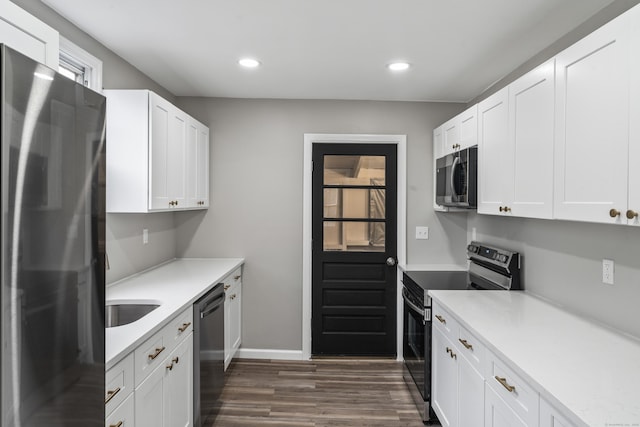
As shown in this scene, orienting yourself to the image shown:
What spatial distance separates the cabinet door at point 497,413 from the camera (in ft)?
4.73

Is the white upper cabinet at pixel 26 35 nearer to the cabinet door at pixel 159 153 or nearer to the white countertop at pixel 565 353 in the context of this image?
the cabinet door at pixel 159 153

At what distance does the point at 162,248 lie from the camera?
3367 mm

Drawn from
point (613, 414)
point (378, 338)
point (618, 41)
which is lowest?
point (378, 338)

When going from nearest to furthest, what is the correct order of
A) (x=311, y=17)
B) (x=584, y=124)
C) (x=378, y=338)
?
(x=584, y=124) < (x=311, y=17) < (x=378, y=338)

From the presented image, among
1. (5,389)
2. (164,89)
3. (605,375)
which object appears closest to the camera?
(5,389)

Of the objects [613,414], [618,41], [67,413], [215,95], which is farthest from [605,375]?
[215,95]

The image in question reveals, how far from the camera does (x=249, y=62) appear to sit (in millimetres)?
2674

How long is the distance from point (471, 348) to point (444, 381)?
59 centimetres

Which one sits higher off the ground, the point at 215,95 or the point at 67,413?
the point at 215,95

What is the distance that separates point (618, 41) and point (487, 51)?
3.74 feet

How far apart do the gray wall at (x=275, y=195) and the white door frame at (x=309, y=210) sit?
0.19ft

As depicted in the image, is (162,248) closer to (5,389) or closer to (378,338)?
(378,338)

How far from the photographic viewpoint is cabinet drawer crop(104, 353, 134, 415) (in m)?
1.37

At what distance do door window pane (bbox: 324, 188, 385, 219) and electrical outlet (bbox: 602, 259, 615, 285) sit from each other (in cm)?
202
